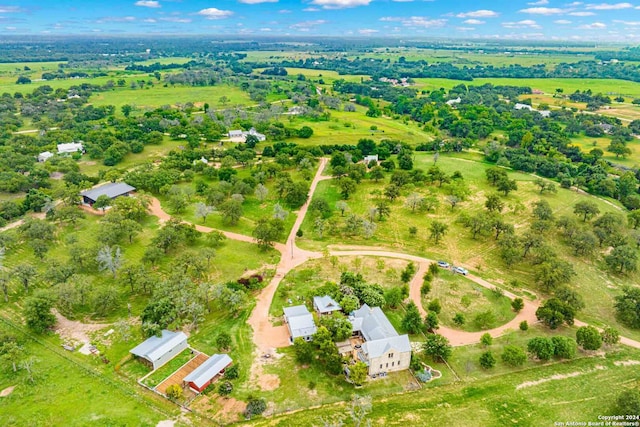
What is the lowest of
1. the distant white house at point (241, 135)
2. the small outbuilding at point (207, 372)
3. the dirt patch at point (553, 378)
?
the dirt patch at point (553, 378)

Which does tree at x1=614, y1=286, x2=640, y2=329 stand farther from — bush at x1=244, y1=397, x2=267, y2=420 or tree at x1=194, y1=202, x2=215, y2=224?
tree at x1=194, y1=202, x2=215, y2=224

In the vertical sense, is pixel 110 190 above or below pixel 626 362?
above

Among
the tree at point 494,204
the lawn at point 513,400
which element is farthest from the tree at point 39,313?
the tree at point 494,204

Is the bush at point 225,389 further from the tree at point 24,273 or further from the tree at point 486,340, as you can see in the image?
the tree at point 24,273

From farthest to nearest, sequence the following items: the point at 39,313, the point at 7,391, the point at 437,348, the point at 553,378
A: the point at 39,313, the point at 437,348, the point at 553,378, the point at 7,391

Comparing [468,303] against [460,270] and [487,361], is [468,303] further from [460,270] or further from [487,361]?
[487,361]

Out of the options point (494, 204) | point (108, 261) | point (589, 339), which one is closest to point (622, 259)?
point (589, 339)

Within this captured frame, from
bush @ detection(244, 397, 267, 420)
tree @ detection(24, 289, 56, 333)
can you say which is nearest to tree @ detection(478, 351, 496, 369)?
bush @ detection(244, 397, 267, 420)
